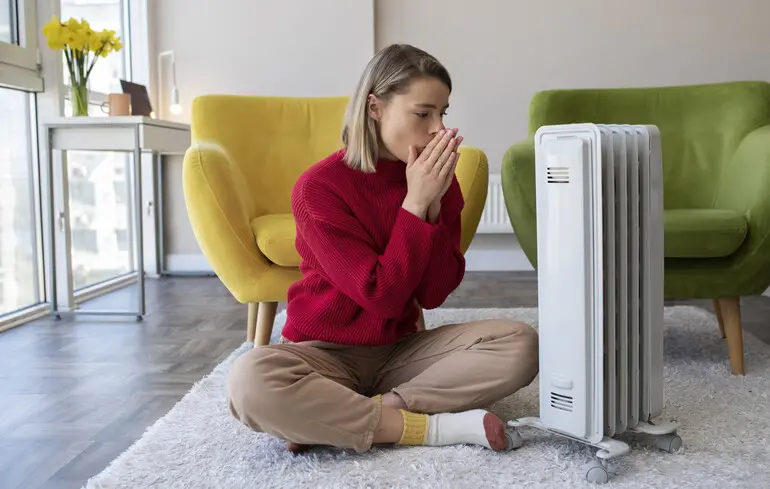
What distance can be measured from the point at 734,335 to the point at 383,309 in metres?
1.06

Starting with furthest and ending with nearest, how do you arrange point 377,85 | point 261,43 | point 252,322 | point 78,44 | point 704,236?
point 261,43 → point 78,44 → point 252,322 → point 704,236 → point 377,85

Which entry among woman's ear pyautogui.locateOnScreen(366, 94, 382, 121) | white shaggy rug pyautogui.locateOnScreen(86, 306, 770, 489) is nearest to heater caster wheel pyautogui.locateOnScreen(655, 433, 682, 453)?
white shaggy rug pyautogui.locateOnScreen(86, 306, 770, 489)

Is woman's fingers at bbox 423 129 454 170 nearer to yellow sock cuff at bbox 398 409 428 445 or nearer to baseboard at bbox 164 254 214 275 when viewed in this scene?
yellow sock cuff at bbox 398 409 428 445

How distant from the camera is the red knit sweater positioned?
1.38 meters

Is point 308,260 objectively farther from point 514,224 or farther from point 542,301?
point 514,224

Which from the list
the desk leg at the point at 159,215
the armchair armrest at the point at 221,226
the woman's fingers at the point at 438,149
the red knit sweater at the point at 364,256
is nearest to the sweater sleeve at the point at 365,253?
the red knit sweater at the point at 364,256

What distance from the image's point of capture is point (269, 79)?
3.94 m

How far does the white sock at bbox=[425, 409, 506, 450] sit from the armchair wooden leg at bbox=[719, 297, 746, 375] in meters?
0.87

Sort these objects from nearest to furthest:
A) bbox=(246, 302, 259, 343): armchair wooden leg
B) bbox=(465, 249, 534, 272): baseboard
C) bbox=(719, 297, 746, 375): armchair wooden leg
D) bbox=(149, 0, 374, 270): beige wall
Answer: bbox=(719, 297, 746, 375): armchair wooden leg < bbox=(246, 302, 259, 343): armchair wooden leg < bbox=(149, 0, 374, 270): beige wall < bbox=(465, 249, 534, 272): baseboard

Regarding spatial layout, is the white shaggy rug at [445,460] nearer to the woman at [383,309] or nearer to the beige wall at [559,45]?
the woman at [383,309]

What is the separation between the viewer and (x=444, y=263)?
1.50 meters

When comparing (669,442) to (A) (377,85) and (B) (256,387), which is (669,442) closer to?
(B) (256,387)

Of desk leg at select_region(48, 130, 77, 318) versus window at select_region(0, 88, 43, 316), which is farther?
desk leg at select_region(48, 130, 77, 318)

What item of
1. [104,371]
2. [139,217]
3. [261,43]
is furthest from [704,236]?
[261,43]
